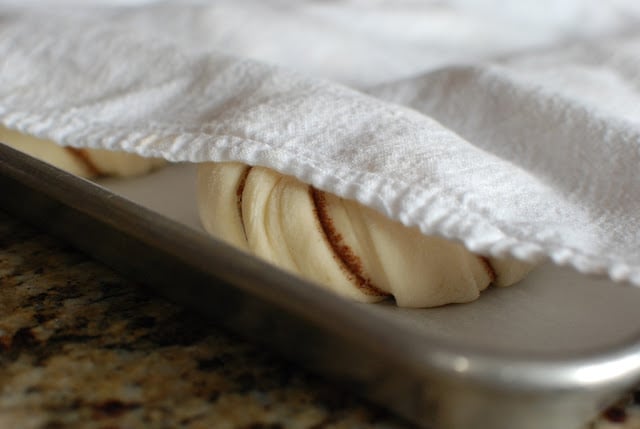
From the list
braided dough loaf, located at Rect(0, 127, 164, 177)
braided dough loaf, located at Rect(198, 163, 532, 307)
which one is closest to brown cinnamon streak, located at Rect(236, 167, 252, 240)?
braided dough loaf, located at Rect(198, 163, 532, 307)

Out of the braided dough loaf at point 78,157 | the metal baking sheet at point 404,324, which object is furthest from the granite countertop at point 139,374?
the braided dough loaf at point 78,157

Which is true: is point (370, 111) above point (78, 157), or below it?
above

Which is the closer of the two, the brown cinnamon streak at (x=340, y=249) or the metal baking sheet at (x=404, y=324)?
the metal baking sheet at (x=404, y=324)

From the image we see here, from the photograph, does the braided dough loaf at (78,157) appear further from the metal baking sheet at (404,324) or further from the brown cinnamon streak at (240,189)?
the brown cinnamon streak at (240,189)

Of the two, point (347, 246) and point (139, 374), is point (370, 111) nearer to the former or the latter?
point (347, 246)

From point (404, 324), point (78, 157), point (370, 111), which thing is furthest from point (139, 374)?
point (78, 157)

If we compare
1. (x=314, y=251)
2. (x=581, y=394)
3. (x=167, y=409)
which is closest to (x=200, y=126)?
(x=314, y=251)
